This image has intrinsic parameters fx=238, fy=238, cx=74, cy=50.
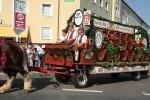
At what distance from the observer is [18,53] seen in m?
6.76

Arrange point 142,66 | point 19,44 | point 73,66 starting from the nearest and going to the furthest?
point 19,44 < point 73,66 < point 142,66

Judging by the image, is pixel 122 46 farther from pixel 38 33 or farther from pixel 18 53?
pixel 38 33

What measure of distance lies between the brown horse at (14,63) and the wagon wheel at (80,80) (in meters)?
1.52

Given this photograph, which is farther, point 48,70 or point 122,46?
point 122,46

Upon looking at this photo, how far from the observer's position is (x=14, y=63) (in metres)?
6.70

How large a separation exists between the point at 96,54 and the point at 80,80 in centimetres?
113

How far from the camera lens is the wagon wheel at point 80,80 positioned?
25.0 feet

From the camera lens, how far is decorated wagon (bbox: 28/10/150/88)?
7691 mm

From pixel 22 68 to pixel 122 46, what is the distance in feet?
14.6

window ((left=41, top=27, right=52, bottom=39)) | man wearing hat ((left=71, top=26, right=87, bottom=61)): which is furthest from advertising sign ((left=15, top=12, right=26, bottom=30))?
window ((left=41, top=27, right=52, bottom=39))

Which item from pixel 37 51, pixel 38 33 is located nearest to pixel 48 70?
pixel 37 51

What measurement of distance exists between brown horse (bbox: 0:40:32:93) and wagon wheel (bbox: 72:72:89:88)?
1519 millimetres

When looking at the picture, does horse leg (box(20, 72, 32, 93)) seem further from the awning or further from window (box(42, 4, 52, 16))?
window (box(42, 4, 52, 16))

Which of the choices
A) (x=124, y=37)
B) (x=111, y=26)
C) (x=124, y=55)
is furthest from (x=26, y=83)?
(x=124, y=37)
